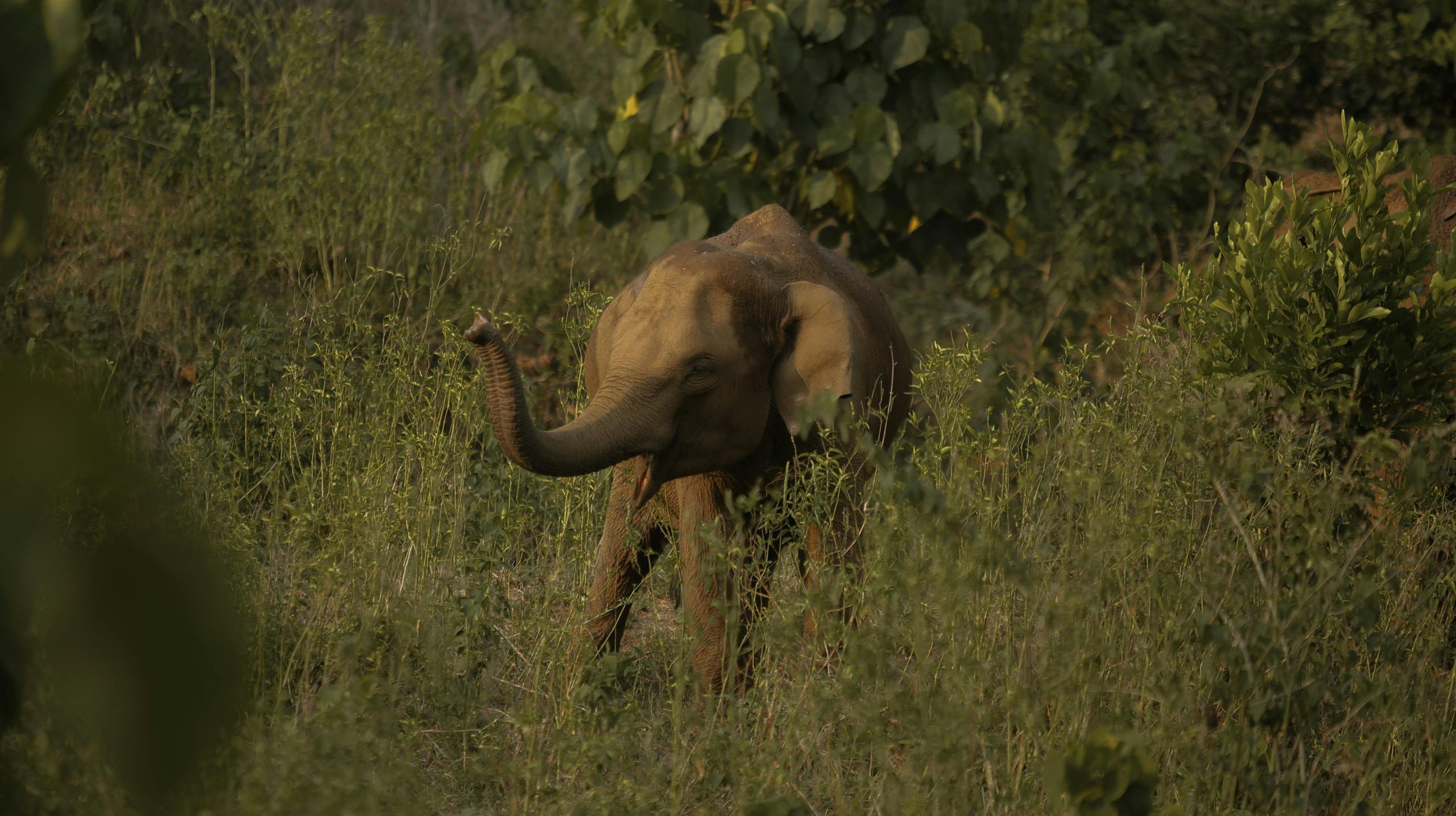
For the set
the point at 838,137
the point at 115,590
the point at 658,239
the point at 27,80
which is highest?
the point at 27,80

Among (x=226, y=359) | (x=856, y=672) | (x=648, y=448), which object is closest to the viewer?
(x=856, y=672)

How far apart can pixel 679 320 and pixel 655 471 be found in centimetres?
46

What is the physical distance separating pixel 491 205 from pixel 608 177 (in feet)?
2.52

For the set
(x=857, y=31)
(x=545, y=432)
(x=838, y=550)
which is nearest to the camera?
(x=545, y=432)

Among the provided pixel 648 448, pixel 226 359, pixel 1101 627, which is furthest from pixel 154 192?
pixel 1101 627

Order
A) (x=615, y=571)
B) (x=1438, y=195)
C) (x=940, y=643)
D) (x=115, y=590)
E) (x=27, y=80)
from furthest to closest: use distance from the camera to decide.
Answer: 1. (x=1438, y=195)
2. (x=615, y=571)
3. (x=940, y=643)
4. (x=27, y=80)
5. (x=115, y=590)

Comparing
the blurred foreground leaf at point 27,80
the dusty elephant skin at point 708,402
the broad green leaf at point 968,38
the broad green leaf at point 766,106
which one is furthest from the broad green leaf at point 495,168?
the blurred foreground leaf at point 27,80

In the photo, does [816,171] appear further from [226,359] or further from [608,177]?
[226,359]

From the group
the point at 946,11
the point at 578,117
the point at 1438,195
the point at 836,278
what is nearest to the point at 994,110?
the point at 946,11

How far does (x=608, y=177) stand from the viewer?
321 inches

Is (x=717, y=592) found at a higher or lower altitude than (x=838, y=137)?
higher

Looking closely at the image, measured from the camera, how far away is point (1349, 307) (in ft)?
16.0

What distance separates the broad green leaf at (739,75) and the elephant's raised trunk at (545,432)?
3648 millimetres

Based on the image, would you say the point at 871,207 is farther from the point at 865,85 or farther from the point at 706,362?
the point at 706,362
